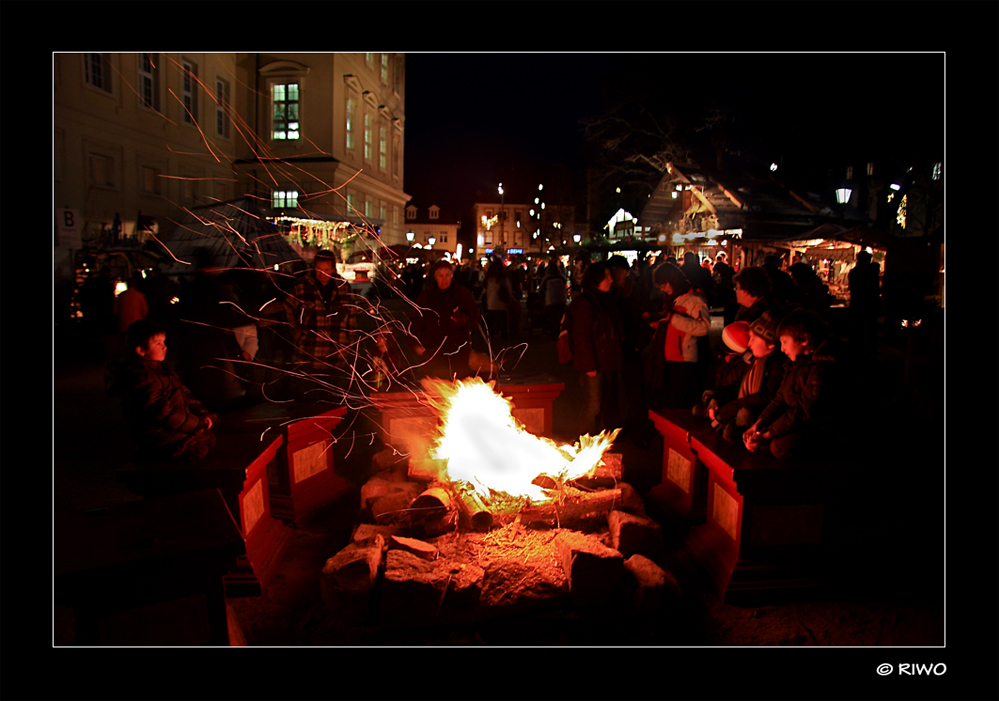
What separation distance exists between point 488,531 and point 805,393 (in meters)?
2.04

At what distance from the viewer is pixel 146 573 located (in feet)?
7.39

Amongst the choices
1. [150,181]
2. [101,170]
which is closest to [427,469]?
[101,170]

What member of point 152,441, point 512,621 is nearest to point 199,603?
point 152,441

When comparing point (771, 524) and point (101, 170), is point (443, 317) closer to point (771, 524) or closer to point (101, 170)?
point (771, 524)

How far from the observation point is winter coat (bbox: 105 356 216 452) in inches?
123

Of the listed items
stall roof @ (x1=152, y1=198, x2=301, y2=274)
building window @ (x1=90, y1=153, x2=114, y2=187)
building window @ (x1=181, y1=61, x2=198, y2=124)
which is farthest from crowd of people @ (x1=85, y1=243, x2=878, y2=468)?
building window @ (x1=181, y1=61, x2=198, y2=124)

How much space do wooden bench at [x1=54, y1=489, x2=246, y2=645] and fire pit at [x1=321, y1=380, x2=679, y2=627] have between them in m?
0.72

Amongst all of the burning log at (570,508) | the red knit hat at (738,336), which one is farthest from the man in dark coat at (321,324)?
the red knit hat at (738,336)

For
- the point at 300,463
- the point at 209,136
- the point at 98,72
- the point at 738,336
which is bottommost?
the point at 300,463

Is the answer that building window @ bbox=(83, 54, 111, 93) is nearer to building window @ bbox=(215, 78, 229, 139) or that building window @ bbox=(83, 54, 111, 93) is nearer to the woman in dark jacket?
building window @ bbox=(215, 78, 229, 139)

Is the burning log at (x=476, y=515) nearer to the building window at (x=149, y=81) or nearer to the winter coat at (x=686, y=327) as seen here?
the winter coat at (x=686, y=327)

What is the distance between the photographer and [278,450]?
3977 millimetres
